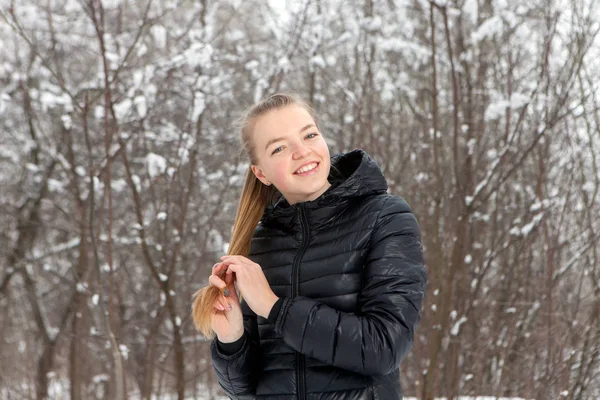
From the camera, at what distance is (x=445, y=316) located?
A: 4.30 metres

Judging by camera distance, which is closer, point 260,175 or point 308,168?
point 308,168

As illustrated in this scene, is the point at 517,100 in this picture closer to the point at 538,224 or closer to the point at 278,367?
the point at 538,224

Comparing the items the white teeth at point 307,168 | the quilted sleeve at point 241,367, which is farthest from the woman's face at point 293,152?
the quilted sleeve at point 241,367

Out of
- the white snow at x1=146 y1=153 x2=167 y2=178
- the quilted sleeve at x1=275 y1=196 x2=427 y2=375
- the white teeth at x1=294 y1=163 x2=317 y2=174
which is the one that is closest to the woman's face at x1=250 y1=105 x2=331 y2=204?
the white teeth at x1=294 y1=163 x2=317 y2=174

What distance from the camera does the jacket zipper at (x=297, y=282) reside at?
1.51 m

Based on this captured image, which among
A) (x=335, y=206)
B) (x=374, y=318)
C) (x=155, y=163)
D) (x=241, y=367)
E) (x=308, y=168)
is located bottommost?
(x=241, y=367)

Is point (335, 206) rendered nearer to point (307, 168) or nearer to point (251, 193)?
point (307, 168)

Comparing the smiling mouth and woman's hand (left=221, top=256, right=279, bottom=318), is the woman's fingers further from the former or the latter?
the smiling mouth

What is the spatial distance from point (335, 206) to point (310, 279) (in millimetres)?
192

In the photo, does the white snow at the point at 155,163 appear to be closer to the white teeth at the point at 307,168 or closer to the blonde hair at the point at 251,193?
the blonde hair at the point at 251,193

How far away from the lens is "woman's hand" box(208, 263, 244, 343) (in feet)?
5.26

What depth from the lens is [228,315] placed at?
5.31 feet

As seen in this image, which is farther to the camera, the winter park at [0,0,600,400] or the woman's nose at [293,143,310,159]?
the woman's nose at [293,143,310,159]

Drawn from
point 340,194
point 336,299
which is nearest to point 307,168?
point 340,194
